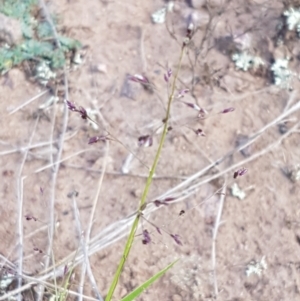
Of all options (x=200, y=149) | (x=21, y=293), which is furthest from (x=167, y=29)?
(x=21, y=293)

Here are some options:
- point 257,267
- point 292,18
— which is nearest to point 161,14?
point 292,18

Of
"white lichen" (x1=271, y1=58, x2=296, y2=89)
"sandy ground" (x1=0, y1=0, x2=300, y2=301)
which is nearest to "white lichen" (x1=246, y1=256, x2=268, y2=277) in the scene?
"sandy ground" (x1=0, y1=0, x2=300, y2=301)

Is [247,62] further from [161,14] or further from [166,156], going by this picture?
[166,156]

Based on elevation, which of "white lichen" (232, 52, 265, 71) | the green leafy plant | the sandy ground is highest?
the green leafy plant

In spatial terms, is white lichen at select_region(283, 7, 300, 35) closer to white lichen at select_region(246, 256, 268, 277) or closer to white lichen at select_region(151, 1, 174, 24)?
white lichen at select_region(151, 1, 174, 24)

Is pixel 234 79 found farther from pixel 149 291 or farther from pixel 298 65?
pixel 149 291

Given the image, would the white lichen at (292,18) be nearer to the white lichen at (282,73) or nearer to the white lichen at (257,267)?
the white lichen at (282,73)
